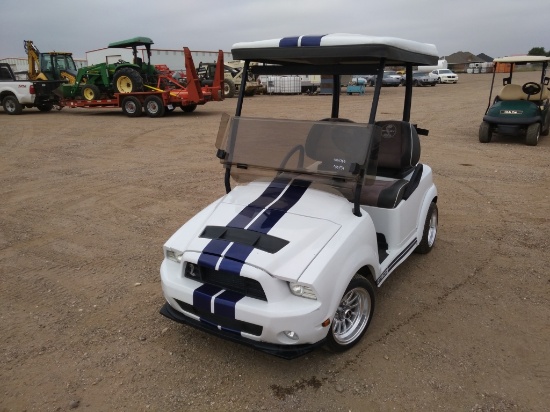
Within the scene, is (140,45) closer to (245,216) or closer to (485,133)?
(485,133)

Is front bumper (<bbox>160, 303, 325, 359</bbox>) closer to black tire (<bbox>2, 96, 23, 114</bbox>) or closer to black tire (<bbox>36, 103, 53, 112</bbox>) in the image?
black tire (<bbox>2, 96, 23, 114</bbox>)

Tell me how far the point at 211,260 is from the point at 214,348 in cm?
77

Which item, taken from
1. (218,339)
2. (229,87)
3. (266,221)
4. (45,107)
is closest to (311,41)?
(266,221)

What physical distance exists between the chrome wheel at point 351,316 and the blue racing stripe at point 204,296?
77 cm

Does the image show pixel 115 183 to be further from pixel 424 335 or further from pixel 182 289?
pixel 424 335

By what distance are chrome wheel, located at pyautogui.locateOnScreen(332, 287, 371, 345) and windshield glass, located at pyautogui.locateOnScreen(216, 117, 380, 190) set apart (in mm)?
765

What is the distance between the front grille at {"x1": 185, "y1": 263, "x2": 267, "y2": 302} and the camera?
245 cm

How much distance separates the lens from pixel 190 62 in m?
13.5

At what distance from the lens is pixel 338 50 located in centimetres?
271

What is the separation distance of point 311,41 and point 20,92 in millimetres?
16258

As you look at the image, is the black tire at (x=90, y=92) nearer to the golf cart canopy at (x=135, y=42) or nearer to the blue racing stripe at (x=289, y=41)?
the golf cart canopy at (x=135, y=42)

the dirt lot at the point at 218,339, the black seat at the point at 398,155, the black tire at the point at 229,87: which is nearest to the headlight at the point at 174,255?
the dirt lot at the point at 218,339

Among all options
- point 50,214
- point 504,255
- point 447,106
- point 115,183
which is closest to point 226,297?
point 504,255

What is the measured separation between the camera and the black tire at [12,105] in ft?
51.8
